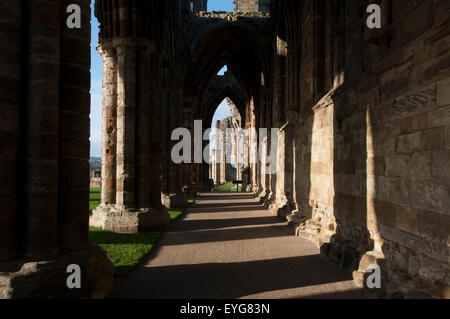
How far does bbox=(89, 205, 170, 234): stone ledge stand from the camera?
7.29 meters

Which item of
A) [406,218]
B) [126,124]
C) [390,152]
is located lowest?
[406,218]

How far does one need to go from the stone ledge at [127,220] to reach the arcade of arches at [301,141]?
0.03 metres

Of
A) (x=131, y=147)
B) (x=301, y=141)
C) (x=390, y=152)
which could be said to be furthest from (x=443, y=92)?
(x=131, y=147)

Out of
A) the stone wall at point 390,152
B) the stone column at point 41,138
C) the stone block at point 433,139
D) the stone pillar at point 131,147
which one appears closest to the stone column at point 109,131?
the stone pillar at point 131,147

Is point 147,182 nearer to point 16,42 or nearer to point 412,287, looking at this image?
point 16,42

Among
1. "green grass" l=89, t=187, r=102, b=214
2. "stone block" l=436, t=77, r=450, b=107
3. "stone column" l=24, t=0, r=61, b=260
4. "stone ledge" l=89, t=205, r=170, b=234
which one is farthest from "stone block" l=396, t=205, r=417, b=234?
"green grass" l=89, t=187, r=102, b=214

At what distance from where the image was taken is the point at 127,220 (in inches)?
288

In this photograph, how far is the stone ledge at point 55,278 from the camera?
2.80 m

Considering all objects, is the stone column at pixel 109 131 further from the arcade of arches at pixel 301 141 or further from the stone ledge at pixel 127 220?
the stone ledge at pixel 127 220

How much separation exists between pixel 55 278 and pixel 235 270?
237 cm

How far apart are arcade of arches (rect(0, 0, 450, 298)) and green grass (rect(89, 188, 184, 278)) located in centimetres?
47

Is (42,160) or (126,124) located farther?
(126,124)

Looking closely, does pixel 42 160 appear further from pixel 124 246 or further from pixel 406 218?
pixel 406 218
